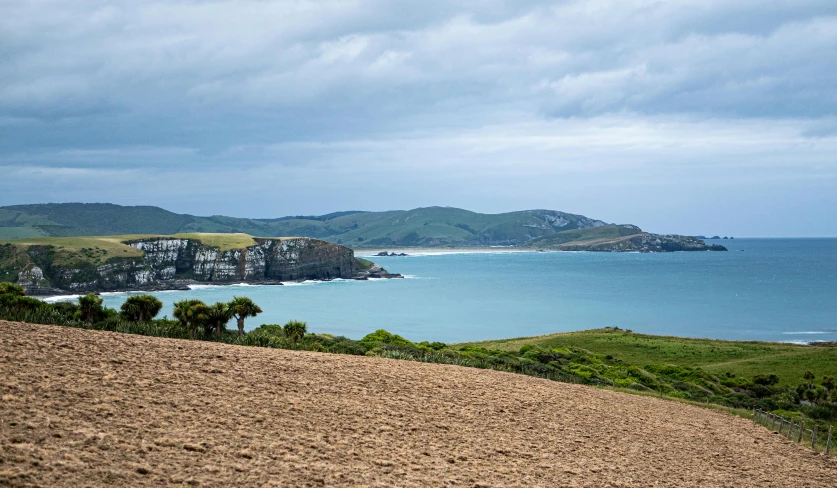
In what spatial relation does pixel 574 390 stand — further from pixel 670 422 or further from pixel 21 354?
pixel 21 354

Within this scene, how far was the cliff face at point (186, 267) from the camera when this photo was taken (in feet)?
430

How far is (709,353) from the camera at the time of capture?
58250mm

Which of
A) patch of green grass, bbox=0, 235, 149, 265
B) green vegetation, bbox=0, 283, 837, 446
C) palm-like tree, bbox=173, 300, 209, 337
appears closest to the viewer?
green vegetation, bbox=0, 283, 837, 446

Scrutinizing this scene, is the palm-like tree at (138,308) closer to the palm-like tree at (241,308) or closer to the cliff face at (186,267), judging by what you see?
the palm-like tree at (241,308)

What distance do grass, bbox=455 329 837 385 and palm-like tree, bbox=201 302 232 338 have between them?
26.8m

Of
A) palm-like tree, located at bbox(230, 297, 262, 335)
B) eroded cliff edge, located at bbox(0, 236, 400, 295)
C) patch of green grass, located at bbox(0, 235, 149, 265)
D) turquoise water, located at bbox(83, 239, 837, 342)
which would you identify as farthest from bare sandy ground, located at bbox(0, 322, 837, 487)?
patch of green grass, located at bbox(0, 235, 149, 265)

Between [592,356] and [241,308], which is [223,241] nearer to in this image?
[592,356]

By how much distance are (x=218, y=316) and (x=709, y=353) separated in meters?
45.6

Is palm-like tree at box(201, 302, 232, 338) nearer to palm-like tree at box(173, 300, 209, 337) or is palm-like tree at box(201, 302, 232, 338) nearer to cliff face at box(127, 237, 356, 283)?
palm-like tree at box(173, 300, 209, 337)

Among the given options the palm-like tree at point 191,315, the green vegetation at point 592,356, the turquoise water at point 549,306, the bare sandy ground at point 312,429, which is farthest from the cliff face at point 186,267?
the bare sandy ground at point 312,429

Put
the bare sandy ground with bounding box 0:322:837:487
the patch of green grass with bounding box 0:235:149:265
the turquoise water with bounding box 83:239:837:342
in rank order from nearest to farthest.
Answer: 1. the bare sandy ground with bounding box 0:322:837:487
2. the turquoise water with bounding box 83:239:837:342
3. the patch of green grass with bounding box 0:235:149:265

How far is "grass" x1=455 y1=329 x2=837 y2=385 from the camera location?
161 ft

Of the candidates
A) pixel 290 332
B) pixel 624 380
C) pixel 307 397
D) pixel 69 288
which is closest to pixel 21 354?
pixel 307 397

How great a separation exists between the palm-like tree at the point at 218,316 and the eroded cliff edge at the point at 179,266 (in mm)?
108012
